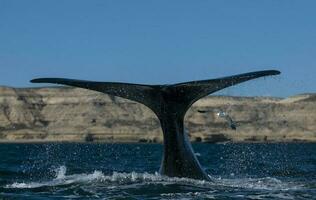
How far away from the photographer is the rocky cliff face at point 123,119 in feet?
491

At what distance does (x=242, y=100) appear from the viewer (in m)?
159

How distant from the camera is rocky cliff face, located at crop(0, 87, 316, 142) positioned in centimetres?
14975

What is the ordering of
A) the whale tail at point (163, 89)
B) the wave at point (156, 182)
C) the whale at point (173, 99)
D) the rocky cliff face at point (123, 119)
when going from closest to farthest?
the whale tail at point (163, 89), the whale at point (173, 99), the wave at point (156, 182), the rocky cliff face at point (123, 119)

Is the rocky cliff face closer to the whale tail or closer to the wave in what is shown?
the wave

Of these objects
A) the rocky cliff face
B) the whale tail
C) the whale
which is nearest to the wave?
the whale

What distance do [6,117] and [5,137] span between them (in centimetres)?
495

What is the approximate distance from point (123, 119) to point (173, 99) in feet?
450

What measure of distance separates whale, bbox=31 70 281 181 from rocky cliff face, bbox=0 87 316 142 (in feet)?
421

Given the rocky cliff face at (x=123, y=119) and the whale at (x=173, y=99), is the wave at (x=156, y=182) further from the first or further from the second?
Result: the rocky cliff face at (x=123, y=119)

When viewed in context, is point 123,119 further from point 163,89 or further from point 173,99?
point 163,89

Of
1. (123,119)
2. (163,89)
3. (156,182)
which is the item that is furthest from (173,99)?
(123,119)

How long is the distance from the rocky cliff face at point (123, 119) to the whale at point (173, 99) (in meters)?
128

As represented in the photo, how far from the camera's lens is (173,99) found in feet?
56.7

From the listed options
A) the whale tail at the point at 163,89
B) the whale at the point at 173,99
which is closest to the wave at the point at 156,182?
the whale at the point at 173,99
